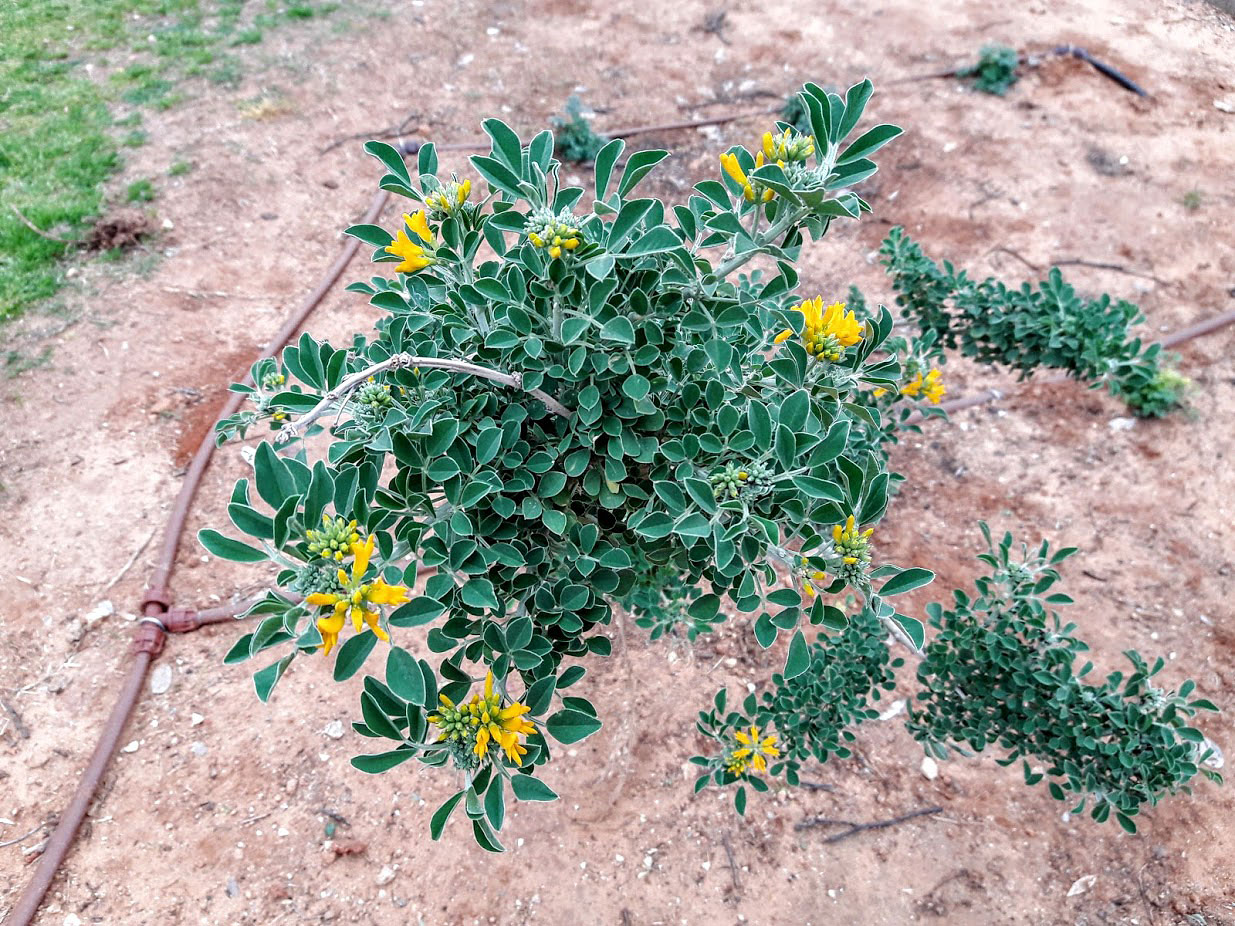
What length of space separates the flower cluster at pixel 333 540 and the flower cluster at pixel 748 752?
1359 mm

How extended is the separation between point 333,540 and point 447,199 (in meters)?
0.58

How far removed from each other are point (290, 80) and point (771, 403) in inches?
218

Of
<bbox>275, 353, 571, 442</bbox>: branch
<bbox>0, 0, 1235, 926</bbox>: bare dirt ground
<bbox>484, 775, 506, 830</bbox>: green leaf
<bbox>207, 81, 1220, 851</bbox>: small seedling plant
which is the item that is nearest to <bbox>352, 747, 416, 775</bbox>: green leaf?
<bbox>207, 81, 1220, 851</bbox>: small seedling plant

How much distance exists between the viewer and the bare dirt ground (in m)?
2.35

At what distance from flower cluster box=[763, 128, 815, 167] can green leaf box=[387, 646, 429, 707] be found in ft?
2.99

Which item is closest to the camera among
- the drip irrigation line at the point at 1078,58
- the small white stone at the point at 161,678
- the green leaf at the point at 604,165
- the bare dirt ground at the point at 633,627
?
the green leaf at the point at 604,165

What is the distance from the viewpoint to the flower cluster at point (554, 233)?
3.76 ft

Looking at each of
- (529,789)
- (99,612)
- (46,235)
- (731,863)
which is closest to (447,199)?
(529,789)

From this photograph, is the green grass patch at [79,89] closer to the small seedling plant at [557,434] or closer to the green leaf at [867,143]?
the small seedling plant at [557,434]

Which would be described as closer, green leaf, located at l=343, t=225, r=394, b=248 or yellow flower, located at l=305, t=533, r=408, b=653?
yellow flower, located at l=305, t=533, r=408, b=653

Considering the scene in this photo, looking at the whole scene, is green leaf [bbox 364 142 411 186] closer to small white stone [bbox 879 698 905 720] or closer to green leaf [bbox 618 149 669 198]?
green leaf [bbox 618 149 669 198]

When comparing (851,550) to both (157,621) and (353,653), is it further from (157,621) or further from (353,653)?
(157,621)

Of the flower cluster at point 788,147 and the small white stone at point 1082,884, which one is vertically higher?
the flower cluster at point 788,147

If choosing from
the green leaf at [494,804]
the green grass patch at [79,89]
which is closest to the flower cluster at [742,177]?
the green leaf at [494,804]
